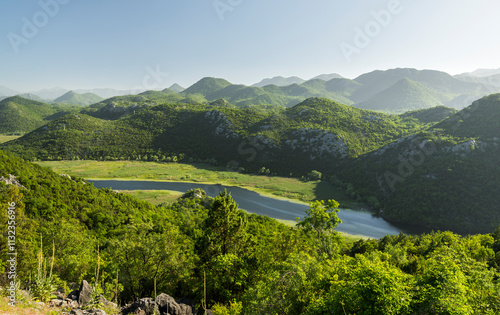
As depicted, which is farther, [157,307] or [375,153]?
[375,153]

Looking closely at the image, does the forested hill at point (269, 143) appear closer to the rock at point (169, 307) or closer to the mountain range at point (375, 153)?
the mountain range at point (375, 153)

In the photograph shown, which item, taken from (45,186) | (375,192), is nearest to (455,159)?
(375,192)

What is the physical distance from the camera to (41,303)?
9.66 metres

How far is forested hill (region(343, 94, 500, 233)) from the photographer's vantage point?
79.3 m

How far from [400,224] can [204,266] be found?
85969 mm

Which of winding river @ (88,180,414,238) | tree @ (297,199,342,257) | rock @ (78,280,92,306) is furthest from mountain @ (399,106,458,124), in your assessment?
rock @ (78,280,92,306)

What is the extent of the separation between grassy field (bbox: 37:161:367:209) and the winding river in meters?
6.51

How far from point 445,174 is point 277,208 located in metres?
70.0

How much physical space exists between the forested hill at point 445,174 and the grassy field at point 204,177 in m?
16.0

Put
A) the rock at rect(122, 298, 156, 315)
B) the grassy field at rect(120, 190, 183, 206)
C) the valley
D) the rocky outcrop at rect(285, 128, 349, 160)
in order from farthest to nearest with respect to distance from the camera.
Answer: the rocky outcrop at rect(285, 128, 349, 160) < the grassy field at rect(120, 190, 183, 206) < the rock at rect(122, 298, 156, 315) < the valley

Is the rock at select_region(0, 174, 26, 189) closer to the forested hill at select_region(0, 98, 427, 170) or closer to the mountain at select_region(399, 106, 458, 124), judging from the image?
the forested hill at select_region(0, 98, 427, 170)

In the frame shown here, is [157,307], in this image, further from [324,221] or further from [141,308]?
[324,221]

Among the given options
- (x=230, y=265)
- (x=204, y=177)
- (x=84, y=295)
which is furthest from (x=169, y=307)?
(x=204, y=177)

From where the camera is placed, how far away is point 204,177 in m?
133
